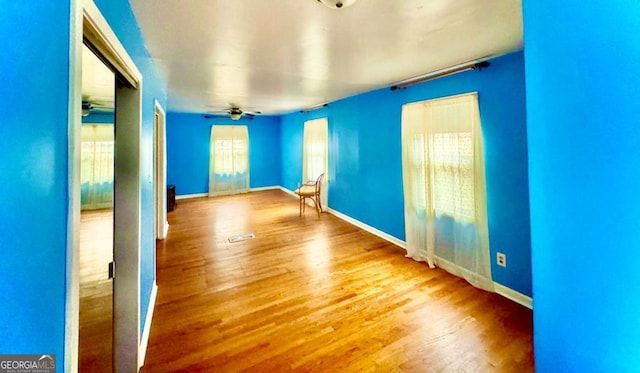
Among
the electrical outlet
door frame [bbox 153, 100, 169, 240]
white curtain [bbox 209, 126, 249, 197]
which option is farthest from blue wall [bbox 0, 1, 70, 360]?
white curtain [bbox 209, 126, 249, 197]

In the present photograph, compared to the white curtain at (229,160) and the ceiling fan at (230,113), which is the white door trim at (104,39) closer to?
the ceiling fan at (230,113)

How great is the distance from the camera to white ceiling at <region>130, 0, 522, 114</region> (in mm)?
1550

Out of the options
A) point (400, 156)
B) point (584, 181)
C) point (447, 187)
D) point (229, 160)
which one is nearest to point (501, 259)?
point (447, 187)

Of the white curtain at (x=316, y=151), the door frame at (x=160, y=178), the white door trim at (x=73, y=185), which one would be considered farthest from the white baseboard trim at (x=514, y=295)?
the door frame at (x=160, y=178)

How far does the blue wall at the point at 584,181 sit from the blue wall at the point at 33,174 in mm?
1148

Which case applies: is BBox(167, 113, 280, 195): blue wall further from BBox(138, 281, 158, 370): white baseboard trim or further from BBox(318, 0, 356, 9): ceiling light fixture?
BBox(318, 0, 356, 9): ceiling light fixture

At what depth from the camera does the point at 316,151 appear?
5785mm

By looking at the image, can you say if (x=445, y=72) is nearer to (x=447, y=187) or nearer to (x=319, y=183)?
(x=447, y=187)

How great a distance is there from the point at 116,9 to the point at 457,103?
9.40 ft

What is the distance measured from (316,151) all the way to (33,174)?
17.6 feet

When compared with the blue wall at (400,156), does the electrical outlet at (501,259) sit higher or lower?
lower

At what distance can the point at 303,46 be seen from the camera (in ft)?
7.09

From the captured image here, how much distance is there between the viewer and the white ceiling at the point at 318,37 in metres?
1.55

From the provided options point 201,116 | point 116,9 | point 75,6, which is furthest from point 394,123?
point 201,116
